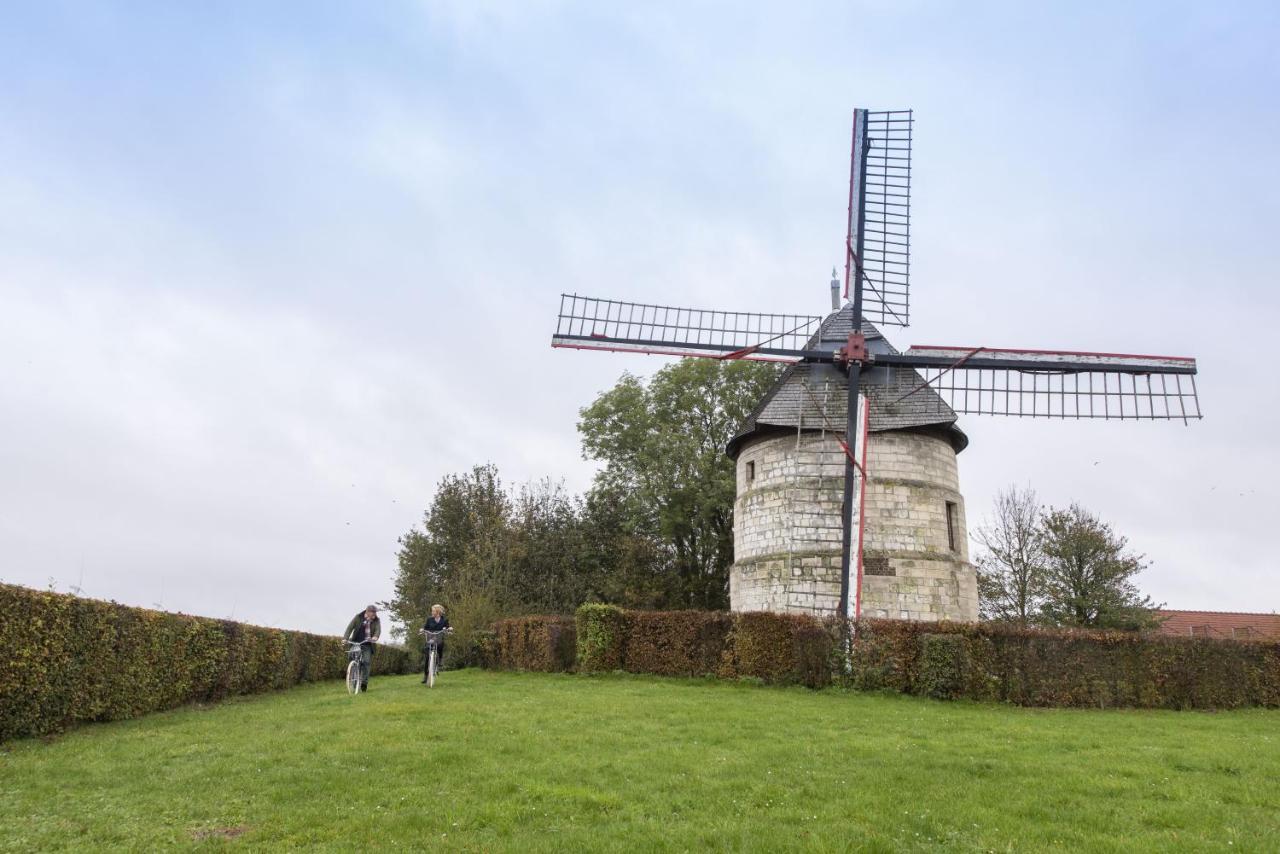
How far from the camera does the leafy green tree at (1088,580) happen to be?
2917 cm

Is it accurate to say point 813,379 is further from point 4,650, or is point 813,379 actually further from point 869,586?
point 4,650

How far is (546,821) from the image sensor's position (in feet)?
20.3

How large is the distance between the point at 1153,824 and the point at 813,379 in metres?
14.8


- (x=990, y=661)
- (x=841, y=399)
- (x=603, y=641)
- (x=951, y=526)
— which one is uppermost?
(x=841, y=399)

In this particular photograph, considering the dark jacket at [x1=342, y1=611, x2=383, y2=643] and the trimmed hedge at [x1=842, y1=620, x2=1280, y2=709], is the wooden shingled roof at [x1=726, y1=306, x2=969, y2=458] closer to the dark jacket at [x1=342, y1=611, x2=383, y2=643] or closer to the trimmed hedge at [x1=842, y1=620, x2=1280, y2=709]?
the trimmed hedge at [x1=842, y1=620, x2=1280, y2=709]

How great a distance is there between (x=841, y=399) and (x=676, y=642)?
277 inches

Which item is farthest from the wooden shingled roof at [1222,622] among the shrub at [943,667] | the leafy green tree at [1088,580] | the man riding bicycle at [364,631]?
the man riding bicycle at [364,631]

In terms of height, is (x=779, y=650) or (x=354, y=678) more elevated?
(x=779, y=650)

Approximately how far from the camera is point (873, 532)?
62.3 ft

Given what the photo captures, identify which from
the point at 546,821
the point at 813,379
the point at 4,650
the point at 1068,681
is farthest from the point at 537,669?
the point at 546,821

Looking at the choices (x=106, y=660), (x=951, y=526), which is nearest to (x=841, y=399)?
(x=951, y=526)

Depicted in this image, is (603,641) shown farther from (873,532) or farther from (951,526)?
(951,526)

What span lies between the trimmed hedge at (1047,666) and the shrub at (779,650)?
57cm

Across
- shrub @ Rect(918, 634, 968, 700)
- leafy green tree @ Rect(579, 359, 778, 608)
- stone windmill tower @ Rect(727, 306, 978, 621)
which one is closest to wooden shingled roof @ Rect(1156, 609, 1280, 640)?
leafy green tree @ Rect(579, 359, 778, 608)
